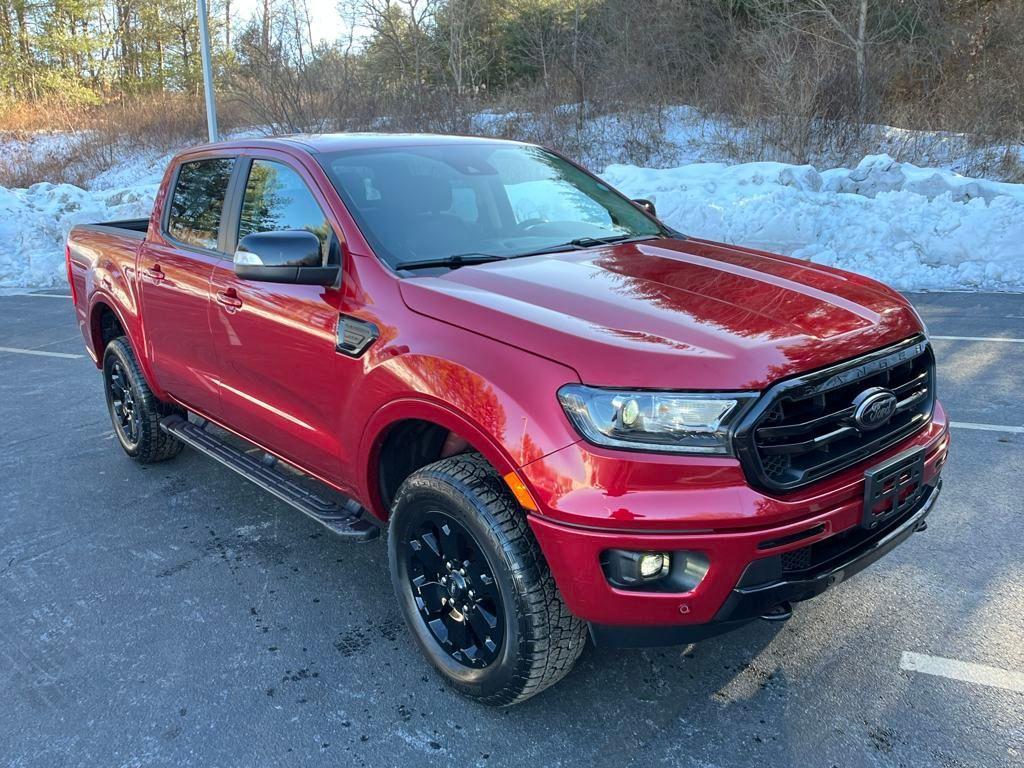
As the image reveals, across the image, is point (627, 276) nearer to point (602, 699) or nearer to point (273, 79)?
point (602, 699)

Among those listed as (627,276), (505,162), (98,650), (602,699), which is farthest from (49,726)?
(505,162)

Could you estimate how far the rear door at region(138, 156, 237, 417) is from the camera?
3988 millimetres

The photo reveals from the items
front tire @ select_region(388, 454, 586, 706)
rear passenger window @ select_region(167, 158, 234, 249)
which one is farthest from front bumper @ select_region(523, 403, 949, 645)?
rear passenger window @ select_region(167, 158, 234, 249)

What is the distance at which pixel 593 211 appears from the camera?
390 centimetres

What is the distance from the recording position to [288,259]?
299 centimetres

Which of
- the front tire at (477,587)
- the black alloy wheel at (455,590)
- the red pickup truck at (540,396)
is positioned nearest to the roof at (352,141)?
the red pickup truck at (540,396)

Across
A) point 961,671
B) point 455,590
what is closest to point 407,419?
point 455,590

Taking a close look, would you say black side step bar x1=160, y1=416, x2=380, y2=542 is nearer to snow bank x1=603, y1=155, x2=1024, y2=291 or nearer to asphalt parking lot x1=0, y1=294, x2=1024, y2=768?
asphalt parking lot x1=0, y1=294, x2=1024, y2=768

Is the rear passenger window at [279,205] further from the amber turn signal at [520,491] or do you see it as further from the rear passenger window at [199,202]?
the amber turn signal at [520,491]

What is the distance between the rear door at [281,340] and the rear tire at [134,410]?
1.02 metres

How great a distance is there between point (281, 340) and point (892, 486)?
239cm

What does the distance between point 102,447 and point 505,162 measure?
3.47m

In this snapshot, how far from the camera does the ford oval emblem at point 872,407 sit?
2406 mm

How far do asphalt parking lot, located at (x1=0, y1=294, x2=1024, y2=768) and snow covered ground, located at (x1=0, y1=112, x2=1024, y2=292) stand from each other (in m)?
6.20
